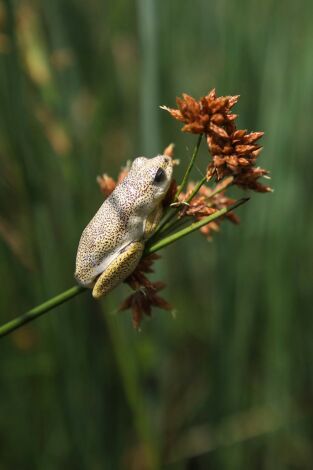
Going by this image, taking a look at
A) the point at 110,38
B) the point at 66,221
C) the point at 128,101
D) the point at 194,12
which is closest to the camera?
the point at 66,221

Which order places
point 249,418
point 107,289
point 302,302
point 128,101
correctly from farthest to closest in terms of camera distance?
point 128,101, point 302,302, point 249,418, point 107,289

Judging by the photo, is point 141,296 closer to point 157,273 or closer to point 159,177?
point 159,177

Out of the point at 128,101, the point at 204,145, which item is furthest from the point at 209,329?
the point at 128,101

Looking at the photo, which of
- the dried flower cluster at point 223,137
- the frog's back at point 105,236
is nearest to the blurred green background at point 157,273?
the frog's back at point 105,236

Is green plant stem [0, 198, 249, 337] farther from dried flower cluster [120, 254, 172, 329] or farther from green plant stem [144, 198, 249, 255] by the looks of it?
dried flower cluster [120, 254, 172, 329]

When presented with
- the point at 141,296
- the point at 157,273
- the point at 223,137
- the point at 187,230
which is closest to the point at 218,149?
the point at 223,137

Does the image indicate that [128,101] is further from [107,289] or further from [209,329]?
[107,289]
